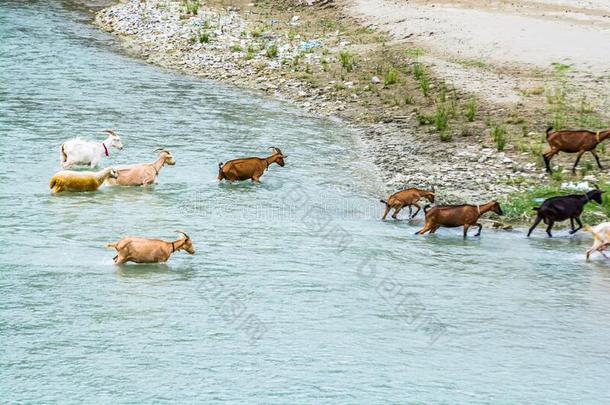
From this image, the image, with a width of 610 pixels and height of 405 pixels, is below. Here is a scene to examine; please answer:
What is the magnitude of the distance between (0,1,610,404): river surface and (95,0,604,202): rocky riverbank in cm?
168

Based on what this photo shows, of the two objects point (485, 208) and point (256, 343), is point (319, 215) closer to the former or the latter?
point (485, 208)

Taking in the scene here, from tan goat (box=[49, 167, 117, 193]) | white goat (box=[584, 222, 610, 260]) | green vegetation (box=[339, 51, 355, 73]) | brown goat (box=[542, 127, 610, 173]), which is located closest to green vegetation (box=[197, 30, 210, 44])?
green vegetation (box=[339, 51, 355, 73])

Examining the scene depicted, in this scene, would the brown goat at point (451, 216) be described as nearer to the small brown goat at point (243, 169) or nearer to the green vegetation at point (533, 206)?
the green vegetation at point (533, 206)

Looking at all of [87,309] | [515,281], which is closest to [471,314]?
[515,281]

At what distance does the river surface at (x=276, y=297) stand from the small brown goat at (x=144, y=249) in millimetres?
147

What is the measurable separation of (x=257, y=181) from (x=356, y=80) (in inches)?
350

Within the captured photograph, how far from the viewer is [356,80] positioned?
26.4 m

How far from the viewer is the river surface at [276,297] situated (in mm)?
10445

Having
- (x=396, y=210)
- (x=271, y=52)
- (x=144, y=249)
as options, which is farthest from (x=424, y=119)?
(x=144, y=249)

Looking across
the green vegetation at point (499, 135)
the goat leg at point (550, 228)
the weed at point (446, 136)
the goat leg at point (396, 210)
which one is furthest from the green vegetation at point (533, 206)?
the weed at point (446, 136)

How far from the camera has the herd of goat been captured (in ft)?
44.2

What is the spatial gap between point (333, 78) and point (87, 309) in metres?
15.9

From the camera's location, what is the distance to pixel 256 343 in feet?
36.9

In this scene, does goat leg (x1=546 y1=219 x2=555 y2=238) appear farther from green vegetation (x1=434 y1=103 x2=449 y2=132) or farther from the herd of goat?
green vegetation (x1=434 y1=103 x2=449 y2=132)
